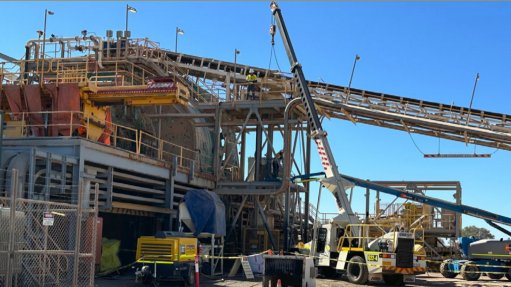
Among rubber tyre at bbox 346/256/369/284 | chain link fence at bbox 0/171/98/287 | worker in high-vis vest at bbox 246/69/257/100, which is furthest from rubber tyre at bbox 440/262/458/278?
chain link fence at bbox 0/171/98/287

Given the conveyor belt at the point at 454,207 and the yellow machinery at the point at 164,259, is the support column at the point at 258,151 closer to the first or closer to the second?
the conveyor belt at the point at 454,207

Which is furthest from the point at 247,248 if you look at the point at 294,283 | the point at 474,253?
the point at 294,283

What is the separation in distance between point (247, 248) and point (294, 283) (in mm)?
14112

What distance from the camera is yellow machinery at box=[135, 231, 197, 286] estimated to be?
64.4ft

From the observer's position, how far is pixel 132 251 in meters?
25.5

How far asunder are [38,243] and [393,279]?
523 inches

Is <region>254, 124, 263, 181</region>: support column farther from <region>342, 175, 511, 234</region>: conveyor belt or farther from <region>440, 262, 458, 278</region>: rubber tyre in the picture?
<region>440, 262, 458, 278</region>: rubber tyre

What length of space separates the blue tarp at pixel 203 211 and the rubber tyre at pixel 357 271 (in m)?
5.68

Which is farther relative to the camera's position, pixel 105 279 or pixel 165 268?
pixel 105 279

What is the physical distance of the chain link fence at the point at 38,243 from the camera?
12.7m

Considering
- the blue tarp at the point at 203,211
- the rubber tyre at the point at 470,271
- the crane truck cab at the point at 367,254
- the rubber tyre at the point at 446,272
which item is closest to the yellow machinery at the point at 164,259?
the blue tarp at the point at 203,211

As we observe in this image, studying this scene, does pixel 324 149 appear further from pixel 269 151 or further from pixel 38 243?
pixel 38 243

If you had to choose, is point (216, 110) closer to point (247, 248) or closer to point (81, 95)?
point (247, 248)

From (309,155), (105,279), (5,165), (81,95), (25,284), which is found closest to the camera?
(25,284)
